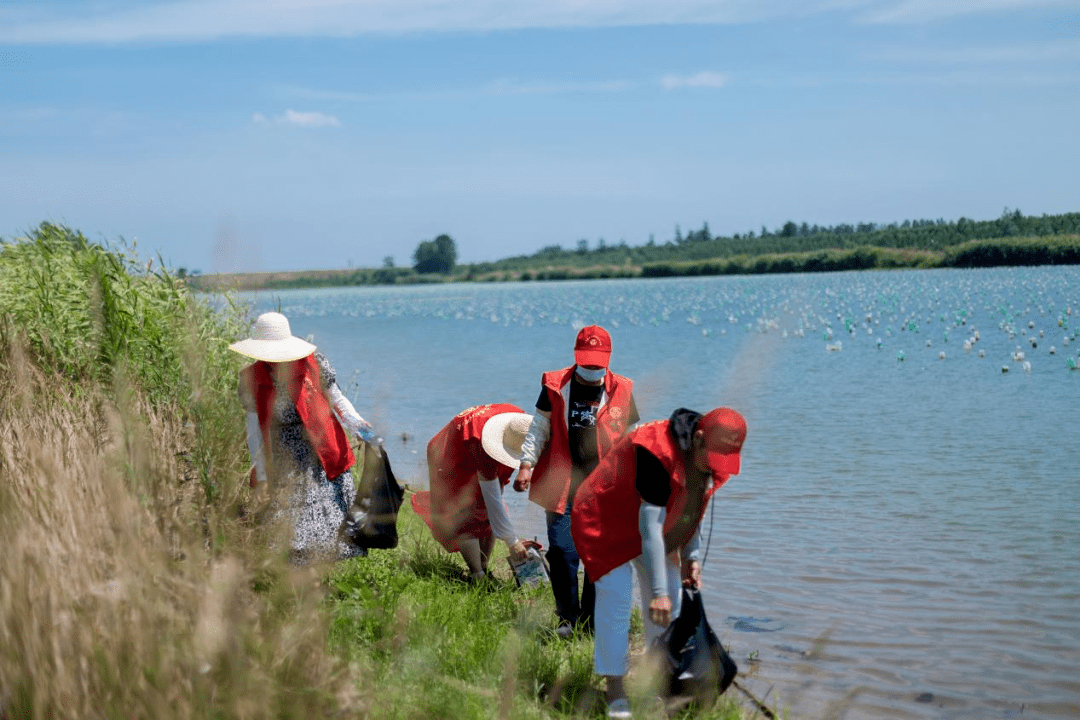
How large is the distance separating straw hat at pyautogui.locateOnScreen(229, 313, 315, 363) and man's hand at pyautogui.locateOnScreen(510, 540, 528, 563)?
5.65ft

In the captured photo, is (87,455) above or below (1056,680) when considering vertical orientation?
above

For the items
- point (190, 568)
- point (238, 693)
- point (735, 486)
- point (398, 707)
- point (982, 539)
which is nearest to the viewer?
point (238, 693)

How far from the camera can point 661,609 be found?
178 inches

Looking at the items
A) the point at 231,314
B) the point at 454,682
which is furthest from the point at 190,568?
the point at 231,314

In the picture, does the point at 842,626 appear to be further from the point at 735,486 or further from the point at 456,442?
the point at 735,486

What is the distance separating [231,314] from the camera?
955cm

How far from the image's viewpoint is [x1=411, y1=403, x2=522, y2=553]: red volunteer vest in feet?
21.5

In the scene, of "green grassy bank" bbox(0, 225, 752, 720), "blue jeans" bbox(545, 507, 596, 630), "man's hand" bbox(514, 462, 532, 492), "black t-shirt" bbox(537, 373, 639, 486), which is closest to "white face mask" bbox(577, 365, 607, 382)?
"black t-shirt" bbox(537, 373, 639, 486)

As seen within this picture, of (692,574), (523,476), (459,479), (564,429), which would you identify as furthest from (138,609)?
(459,479)

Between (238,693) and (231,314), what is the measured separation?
689cm

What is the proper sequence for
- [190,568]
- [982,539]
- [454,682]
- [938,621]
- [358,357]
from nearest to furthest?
[190,568] < [454,682] < [938,621] < [982,539] < [358,357]

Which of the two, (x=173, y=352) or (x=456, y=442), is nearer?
(x=456, y=442)

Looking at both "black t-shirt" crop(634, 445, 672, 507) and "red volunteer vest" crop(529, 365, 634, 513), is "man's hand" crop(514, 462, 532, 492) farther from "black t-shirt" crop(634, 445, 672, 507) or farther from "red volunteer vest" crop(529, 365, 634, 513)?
"black t-shirt" crop(634, 445, 672, 507)

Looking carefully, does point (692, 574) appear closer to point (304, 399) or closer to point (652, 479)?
point (652, 479)
